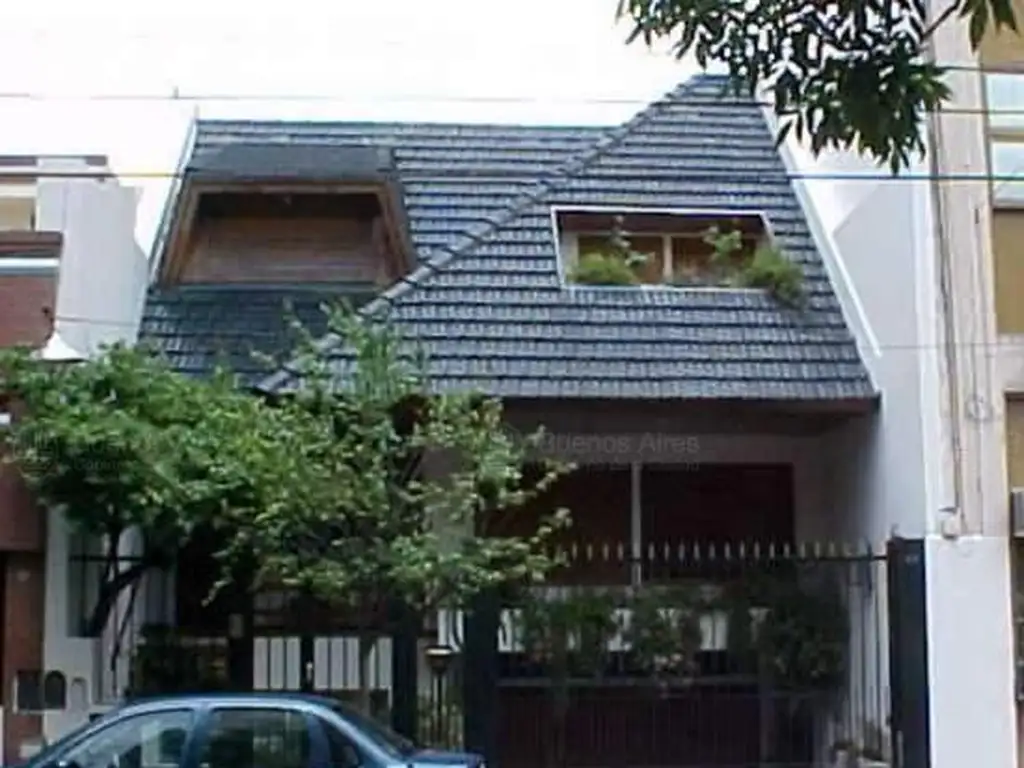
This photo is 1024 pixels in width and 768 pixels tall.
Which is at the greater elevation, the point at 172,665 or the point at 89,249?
the point at 89,249

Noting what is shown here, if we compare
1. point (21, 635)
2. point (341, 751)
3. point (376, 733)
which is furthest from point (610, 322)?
point (341, 751)

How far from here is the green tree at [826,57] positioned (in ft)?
22.8

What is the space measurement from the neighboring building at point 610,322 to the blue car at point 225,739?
5160 mm

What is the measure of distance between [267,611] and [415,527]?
307 cm

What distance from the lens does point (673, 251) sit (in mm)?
18797

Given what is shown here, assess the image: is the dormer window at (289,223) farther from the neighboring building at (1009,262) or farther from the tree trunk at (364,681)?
the neighboring building at (1009,262)

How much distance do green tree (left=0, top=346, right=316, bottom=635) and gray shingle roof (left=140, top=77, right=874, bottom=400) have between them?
5.25ft

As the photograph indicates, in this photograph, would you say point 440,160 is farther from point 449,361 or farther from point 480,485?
point 480,485

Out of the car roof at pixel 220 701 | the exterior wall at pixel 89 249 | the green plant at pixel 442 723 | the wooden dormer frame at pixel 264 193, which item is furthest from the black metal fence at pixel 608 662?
the car roof at pixel 220 701

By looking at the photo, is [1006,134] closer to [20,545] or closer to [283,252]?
[283,252]

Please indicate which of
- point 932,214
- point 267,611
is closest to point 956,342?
point 932,214

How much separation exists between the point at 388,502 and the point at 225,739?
3.74 m

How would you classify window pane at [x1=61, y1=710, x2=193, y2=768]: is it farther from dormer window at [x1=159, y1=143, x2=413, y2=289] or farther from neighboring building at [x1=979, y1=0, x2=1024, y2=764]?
dormer window at [x1=159, y1=143, x2=413, y2=289]

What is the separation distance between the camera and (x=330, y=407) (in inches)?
581
